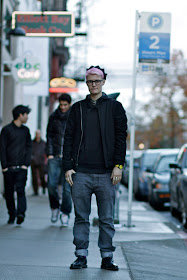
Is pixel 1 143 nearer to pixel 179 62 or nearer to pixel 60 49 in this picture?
pixel 60 49

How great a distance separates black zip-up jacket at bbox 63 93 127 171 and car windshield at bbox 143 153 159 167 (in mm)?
16367

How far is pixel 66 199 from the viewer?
32.3ft

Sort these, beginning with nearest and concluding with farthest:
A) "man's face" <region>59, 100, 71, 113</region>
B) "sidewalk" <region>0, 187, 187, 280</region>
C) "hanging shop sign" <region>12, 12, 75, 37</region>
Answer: "sidewalk" <region>0, 187, 187, 280</region> < "man's face" <region>59, 100, 71, 113</region> < "hanging shop sign" <region>12, 12, 75, 37</region>

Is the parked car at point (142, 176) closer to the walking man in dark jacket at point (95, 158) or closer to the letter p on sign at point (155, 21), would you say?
the letter p on sign at point (155, 21)

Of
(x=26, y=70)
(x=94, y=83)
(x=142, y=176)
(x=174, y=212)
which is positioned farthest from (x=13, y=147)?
(x=142, y=176)

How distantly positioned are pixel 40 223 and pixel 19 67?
668 cm

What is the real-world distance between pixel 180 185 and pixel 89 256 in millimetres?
5332

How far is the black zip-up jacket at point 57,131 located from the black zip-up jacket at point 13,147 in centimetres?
35

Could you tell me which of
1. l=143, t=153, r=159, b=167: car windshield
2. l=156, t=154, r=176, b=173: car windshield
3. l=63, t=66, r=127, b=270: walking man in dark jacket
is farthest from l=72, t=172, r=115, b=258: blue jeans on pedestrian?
l=143, t=153, r=159, b=167: car windshield

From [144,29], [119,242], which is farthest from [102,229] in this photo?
[144,29]

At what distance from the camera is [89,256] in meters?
7.38

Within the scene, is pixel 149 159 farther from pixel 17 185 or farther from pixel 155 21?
pixel 17 185

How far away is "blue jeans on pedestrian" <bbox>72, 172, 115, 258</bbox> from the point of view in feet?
21.2

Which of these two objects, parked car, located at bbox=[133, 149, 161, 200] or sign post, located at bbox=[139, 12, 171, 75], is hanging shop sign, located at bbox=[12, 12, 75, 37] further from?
parked car, located at bbox=[133, 149, 161, 200]
